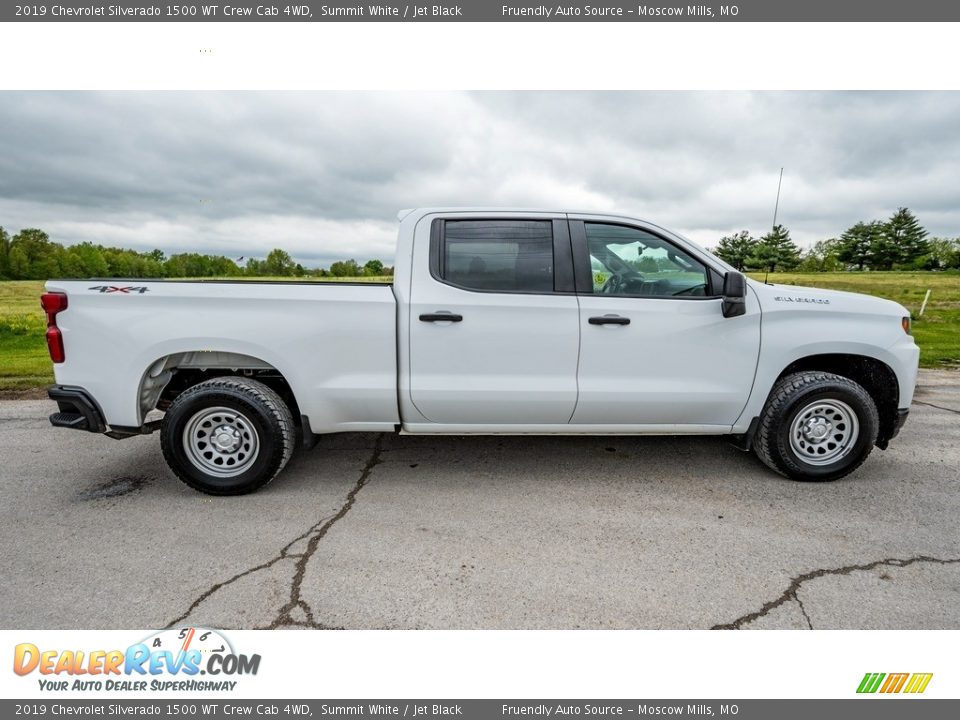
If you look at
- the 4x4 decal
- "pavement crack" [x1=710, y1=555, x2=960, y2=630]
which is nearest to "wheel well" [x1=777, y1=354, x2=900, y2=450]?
"pavement crack" [x1=710, y1=555, x2=960, y2=630]

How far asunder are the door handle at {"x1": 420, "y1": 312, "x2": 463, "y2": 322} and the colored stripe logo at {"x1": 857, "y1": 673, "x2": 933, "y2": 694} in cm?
265

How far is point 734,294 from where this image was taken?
3154 mm

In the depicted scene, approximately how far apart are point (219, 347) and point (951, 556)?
14.9 ft

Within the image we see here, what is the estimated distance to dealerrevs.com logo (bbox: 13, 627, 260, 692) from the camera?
2.00 meters

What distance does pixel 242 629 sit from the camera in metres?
2.16

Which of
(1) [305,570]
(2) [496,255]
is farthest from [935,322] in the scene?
(1) [305,570]

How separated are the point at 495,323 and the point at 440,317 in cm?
37

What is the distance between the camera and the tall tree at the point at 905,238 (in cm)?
7272

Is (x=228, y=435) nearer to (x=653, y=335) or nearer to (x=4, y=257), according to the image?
(x=653, y=335)

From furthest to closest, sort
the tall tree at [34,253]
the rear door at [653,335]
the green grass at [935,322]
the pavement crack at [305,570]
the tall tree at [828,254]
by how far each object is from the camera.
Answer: the tall tree at [828,254], the tall tree at [34,253], the green grass at [935,322], the rear door at [653,335], the pavement crack at [305,570]

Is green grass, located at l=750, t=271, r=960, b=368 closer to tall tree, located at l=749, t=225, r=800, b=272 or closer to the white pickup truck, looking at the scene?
tall tree, located at l=749, t=225, r=800, b=272

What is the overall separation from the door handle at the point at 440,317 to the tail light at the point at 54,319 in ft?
7.53

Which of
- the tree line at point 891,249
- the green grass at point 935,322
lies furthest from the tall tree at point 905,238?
the green grass at point 935,322

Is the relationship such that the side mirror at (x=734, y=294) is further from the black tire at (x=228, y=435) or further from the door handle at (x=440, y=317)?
the black tire at (x=228, y=435)
